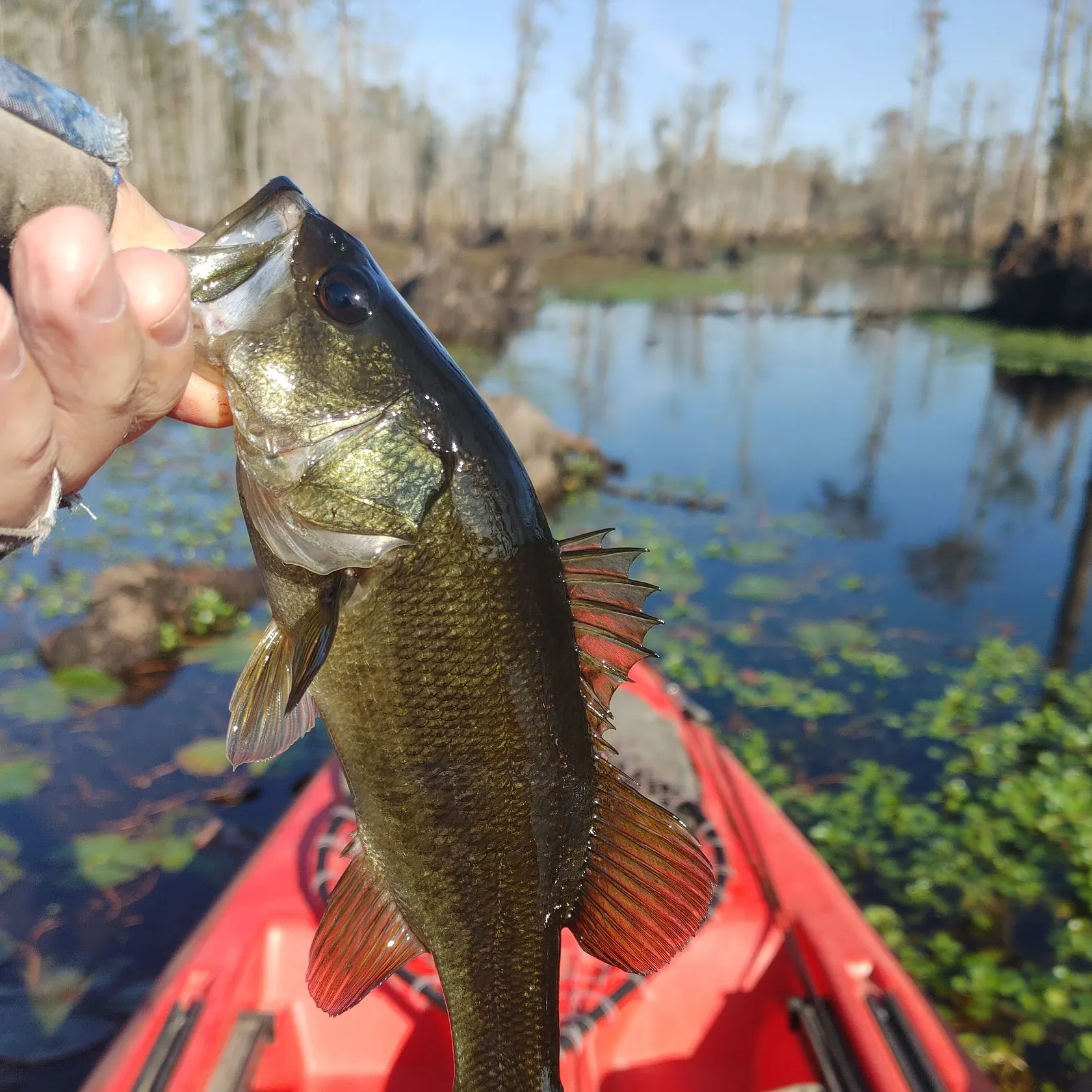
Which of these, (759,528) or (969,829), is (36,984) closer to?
(969,829)

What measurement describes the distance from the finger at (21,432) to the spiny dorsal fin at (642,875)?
1.16m

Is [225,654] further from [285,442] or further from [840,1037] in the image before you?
[285,442]

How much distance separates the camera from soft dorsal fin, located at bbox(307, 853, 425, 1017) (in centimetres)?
172

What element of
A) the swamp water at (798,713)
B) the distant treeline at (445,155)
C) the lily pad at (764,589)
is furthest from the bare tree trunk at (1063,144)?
the lily pad at (764,589)

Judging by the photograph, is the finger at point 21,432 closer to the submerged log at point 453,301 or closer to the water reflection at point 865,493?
the water reflection at point 865,493

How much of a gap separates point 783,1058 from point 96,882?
3999 mm

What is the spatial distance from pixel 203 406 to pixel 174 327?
17.2 inches

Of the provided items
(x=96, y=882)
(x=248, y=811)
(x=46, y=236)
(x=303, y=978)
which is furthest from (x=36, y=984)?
(x=46, y=236)

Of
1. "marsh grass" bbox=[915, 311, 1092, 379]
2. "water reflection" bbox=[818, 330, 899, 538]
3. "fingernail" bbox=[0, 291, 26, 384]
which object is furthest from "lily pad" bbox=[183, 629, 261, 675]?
"marsh grass" bbox=[915, 311, 1092, 379]

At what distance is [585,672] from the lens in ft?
5.73

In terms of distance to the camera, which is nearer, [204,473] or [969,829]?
[969,829]

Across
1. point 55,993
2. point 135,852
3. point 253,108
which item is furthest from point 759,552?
point 253,108

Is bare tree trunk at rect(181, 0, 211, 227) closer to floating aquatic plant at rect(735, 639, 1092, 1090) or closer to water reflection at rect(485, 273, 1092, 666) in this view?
water reflection at rect(485, 273, 1092, 666)

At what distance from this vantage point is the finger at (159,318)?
4.23 feet
